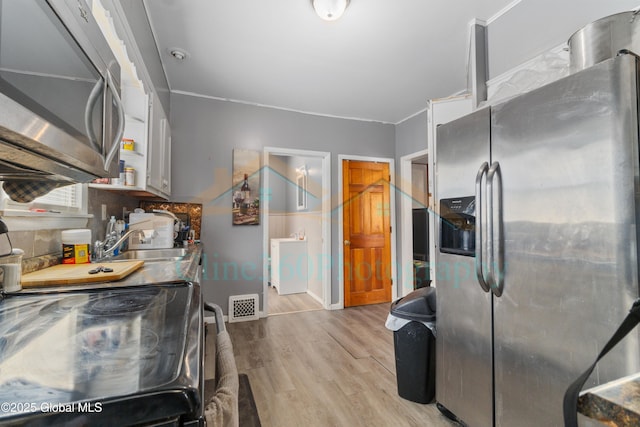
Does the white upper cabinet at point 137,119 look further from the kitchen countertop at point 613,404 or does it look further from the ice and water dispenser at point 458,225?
the kitchen countertop at point 613,404

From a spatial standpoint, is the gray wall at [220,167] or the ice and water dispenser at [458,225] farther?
the gray wall at [220,167]

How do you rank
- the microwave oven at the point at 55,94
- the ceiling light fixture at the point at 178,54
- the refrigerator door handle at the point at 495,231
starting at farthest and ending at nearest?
the ceiling light fixture at the point at 178,54, the refrigerator door handle at the point at 495,231, the microwave oven at the point at 55,94

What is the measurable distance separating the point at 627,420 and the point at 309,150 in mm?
3585

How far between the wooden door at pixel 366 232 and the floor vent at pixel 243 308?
1.22 m

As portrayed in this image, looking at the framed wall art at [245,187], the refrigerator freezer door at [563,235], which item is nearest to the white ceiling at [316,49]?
the framed wall art at [245,187]

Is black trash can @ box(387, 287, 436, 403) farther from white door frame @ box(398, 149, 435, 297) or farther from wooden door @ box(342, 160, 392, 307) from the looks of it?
white door frame @ box(398, 149, 435, 297)

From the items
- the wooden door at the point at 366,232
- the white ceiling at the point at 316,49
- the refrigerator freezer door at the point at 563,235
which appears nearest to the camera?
the refrigerator freezer door at the point at 563,235

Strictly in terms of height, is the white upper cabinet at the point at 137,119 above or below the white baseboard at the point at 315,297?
above

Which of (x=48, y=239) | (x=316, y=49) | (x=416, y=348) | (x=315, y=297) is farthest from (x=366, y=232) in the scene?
(x=48, y=239)

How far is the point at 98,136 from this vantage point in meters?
0.81

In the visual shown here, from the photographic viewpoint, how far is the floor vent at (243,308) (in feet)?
10.9

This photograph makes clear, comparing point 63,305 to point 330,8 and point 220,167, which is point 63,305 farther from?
point 220,167

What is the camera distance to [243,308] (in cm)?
337

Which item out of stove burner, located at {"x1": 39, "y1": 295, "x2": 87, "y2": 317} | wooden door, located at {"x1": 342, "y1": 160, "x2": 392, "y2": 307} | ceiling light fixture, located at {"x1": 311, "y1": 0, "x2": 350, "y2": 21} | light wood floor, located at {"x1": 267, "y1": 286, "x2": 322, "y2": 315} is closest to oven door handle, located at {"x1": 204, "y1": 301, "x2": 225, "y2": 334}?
stove burner, located at {"x1": 39, "y1": 295, "x2": 87, "y2": 317}
